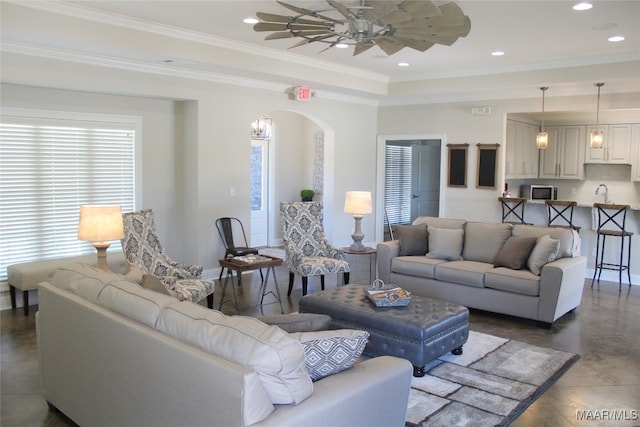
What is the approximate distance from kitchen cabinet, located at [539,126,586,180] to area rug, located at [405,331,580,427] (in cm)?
589

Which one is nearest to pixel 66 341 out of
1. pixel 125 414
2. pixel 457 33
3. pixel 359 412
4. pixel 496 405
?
pixel 125 414

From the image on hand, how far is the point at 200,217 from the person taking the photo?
6.83 m

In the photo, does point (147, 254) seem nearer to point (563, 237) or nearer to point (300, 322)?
point (300, 322)

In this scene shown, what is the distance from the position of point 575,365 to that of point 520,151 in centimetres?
575

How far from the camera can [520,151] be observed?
928 centimetres

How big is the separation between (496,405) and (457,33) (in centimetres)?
271

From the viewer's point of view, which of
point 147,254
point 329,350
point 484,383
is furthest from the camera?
point 147,254

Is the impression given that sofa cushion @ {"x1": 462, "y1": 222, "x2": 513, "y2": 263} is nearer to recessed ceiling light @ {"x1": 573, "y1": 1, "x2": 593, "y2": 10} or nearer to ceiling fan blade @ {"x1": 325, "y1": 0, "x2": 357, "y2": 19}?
recessed ceiling light @ {"x1": 573, "y1": 1, "x2": 593, "y2": 10}

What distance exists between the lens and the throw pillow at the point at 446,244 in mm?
6078

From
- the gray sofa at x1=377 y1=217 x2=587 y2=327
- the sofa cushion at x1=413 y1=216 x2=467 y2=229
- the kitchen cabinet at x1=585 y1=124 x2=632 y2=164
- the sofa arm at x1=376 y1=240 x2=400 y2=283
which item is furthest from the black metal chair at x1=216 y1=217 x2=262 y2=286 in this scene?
the kitchen cabinet at x1=585 y1=124 x2=632 y2=164

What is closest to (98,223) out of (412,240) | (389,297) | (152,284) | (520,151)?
(152,284)

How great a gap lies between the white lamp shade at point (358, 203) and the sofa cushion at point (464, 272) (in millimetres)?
1209

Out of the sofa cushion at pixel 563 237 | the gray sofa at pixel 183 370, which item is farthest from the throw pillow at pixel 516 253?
the gray sofa at pixel 183 370

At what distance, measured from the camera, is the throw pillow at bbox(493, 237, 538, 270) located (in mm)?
5449
